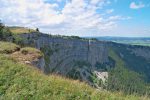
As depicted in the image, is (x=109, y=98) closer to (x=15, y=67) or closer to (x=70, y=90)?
(x=70, y=90)

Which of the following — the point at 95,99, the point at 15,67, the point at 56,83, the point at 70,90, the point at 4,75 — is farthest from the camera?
the point at 15,67

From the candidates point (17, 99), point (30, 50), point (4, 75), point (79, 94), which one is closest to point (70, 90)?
point (79, 94)

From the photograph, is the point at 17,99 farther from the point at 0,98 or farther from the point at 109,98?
the point at 109,98

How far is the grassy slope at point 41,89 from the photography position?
48.2ft

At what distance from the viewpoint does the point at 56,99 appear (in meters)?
14.3

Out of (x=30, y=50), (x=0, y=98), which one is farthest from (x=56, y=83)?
(x=30, y=50)

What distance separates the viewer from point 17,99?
14562 millimetres

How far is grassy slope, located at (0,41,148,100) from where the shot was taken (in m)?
14.7

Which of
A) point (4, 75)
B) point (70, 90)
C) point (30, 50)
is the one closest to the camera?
point (70, 90)

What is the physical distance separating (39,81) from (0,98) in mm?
2633

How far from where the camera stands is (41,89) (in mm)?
15438

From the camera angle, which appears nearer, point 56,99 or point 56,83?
point 56,99

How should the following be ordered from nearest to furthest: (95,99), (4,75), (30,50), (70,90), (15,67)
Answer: (95,99) → (70,90) → (4,75) → (15,67) → (30,50)

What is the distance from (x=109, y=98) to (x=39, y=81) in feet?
13.5
